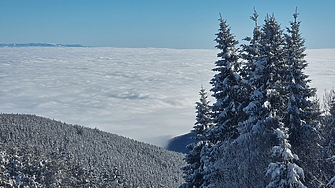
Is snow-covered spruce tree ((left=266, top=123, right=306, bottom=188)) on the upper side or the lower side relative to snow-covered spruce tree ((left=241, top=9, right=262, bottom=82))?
lower

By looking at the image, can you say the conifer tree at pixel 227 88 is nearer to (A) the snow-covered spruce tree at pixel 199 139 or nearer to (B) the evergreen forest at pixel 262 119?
(B) the evergreen forest at pixel 262 119

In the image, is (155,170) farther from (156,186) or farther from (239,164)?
(239,164)

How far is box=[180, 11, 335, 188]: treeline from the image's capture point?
64.9 ft

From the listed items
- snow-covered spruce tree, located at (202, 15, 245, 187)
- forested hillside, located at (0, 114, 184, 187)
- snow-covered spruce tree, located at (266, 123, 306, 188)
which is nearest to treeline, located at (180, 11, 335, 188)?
snow-covered spruce tree, located at (202, 15, 245, 187)

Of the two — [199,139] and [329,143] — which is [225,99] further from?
[329,143]

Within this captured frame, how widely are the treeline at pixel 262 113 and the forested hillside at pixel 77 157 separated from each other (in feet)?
109

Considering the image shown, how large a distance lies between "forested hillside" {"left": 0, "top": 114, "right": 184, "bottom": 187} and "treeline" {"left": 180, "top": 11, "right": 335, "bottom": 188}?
33.2m

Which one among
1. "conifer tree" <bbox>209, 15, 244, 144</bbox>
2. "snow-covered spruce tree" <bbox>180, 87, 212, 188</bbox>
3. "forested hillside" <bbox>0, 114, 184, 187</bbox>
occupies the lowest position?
"forested hillside" <bbox>0, 114, 184, 187</bbox>

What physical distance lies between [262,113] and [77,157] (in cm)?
9649

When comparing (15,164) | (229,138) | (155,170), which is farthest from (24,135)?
(229,138)

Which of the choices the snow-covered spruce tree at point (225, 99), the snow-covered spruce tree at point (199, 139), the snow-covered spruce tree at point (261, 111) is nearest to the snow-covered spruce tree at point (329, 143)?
the snow-covered spruce tree at point (261, 111)

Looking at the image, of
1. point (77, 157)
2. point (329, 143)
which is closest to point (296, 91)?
point (329, 143)

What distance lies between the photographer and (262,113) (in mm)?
21391

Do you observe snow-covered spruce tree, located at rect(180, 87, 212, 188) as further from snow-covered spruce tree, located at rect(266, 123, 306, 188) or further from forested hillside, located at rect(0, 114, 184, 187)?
forested hillside, located at rect(0, 114, 184, 187)
